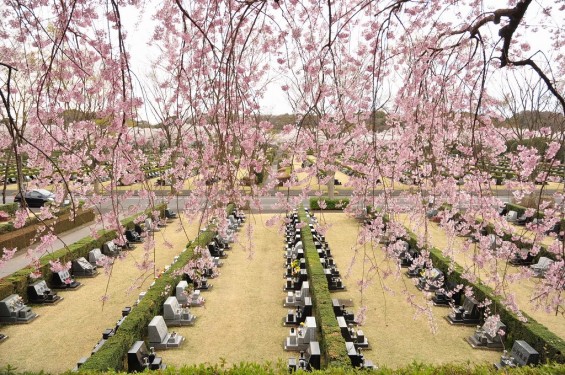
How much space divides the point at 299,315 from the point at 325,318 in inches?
45.4

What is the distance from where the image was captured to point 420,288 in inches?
388

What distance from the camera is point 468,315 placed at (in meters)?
8.23

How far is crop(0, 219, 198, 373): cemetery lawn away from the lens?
688 cm

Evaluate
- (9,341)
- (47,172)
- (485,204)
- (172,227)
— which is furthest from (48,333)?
(172,227)

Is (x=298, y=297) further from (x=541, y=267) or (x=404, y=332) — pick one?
(x=541, y=267)

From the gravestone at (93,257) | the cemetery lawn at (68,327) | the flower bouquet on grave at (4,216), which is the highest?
the flower bouquet on grave at (4,216)

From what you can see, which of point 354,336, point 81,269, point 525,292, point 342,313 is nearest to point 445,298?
point 525,292

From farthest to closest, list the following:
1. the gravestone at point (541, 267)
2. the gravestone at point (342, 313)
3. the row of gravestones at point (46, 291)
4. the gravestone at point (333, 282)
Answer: the gravestone at point (541, 267) < the gravestone at point (333, 282) < the row of gravestones at point (46, 291) < the gravestone at point (342, 313)

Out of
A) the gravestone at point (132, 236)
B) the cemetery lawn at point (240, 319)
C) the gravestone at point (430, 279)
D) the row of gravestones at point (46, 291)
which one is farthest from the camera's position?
the gravestone at point (132, 236)

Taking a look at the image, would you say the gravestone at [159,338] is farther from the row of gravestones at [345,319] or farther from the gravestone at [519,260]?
the gravestone at [519,260]

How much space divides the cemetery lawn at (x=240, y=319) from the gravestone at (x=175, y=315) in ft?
0.43

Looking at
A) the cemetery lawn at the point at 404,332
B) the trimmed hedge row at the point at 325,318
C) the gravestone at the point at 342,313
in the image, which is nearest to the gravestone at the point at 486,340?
the cemetery lawn at the point at 404,332

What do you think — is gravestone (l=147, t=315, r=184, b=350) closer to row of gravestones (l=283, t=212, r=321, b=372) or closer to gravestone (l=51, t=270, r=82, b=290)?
row of gravestones (l=283, t=212, r=321, b=372)

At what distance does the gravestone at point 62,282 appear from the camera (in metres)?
10.0
